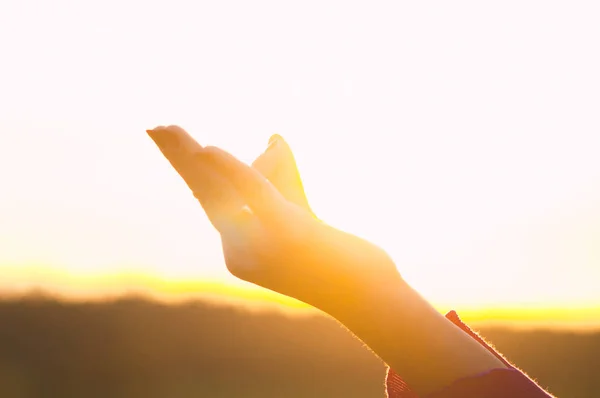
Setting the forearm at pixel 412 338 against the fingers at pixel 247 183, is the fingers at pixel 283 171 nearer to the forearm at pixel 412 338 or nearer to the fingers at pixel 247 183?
the fingers at pixel 247 183

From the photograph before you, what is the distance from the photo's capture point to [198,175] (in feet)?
6.45

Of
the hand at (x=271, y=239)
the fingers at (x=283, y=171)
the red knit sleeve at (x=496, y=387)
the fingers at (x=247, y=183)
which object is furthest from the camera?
the fingers at (x=283, y=171)

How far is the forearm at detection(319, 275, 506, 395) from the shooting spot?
1.58 metres

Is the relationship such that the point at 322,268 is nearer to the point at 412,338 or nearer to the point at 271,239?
the point at 271,239

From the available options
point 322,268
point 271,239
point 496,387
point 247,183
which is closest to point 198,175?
point 247,183

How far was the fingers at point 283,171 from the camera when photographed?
223 cm

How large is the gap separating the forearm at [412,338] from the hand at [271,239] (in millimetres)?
27

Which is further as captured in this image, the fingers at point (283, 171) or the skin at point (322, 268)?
the fingers at point (283, 171)

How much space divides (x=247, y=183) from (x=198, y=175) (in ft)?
0.63

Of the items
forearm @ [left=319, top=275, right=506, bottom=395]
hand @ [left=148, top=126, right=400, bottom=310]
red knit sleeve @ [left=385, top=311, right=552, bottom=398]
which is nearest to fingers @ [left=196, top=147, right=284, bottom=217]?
hand @ [left=148, top=126, right=400, bottom=310]

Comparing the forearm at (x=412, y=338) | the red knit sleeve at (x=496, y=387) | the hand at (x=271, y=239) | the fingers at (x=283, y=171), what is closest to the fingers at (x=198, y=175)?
the hand at (x=271, y=239)

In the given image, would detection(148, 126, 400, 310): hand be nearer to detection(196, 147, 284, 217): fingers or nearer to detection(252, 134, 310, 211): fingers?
detection(196, 147, 284, 217): fingers

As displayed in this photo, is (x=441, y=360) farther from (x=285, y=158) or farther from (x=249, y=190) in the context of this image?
(x=285, y=158)

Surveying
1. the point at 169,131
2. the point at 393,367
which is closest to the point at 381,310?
the point at 393,367
